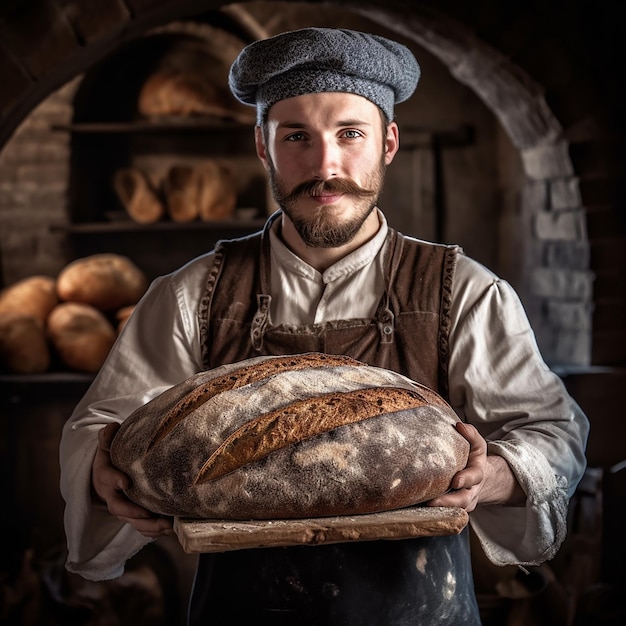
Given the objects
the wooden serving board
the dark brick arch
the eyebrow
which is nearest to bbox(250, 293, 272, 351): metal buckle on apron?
the eyebrow

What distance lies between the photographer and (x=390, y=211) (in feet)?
15.4

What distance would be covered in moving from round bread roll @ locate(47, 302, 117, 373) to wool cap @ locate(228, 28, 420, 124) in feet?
6.53

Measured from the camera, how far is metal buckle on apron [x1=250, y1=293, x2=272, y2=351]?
5.88 ft

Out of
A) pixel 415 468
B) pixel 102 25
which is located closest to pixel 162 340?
pixel 415 468

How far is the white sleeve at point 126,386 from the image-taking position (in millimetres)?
1760

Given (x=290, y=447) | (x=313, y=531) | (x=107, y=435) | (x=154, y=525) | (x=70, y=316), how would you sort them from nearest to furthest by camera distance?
1. (x=313, y=531)
2. (x=290, y=447)
3. (x=154, y=525)
4. (x=107, y=435)
5. (x=70, y=316)

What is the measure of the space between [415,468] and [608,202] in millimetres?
2139

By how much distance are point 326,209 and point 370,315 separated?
23 cm

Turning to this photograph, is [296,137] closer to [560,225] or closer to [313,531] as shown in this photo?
[313,531]

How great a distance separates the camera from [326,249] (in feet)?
6.07

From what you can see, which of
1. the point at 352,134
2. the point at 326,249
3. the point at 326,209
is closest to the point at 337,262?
the point at 326,249

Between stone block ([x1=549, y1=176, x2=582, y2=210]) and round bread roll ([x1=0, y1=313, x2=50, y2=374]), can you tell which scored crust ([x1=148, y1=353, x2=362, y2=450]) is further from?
round bread roll ([x1=0, y1=313, x2=50, y2=374])

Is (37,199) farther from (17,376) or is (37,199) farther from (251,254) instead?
(251,254)

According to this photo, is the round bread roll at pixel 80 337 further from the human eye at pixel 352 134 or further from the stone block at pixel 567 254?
the human eye at pixel 352 134
